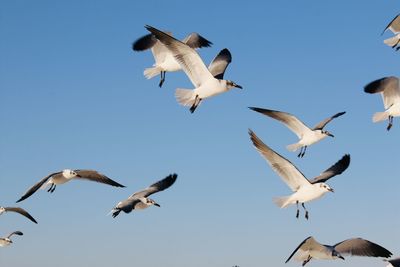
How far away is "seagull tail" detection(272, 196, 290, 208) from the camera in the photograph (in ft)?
43.5

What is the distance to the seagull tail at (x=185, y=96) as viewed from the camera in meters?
14.2

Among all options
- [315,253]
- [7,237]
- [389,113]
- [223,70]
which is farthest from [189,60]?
[7,237]

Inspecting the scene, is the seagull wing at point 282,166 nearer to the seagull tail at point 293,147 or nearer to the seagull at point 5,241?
the seagull tail at point 293,147

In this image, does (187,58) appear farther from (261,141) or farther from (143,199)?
(143,199)

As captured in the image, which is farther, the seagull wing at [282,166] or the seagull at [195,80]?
the seagull at [195,80]

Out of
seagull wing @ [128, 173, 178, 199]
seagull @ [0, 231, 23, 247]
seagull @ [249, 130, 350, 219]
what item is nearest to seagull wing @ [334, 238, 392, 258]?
seagull @ [249, 130, 350, 219]

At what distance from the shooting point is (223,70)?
16.2 m

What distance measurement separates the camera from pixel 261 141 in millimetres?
12391

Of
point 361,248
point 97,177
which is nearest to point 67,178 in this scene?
point 97,177

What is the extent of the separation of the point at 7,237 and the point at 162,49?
7.07m

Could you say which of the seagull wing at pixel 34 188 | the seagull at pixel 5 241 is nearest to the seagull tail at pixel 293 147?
the seagull wing at pixel 34 188

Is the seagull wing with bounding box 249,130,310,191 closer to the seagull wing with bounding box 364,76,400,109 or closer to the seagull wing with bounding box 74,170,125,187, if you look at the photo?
the seagull wing with bounding box 74,170,125,187

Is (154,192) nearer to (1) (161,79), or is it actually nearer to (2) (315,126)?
(1) (161,79)

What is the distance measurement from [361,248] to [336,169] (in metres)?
2.77
